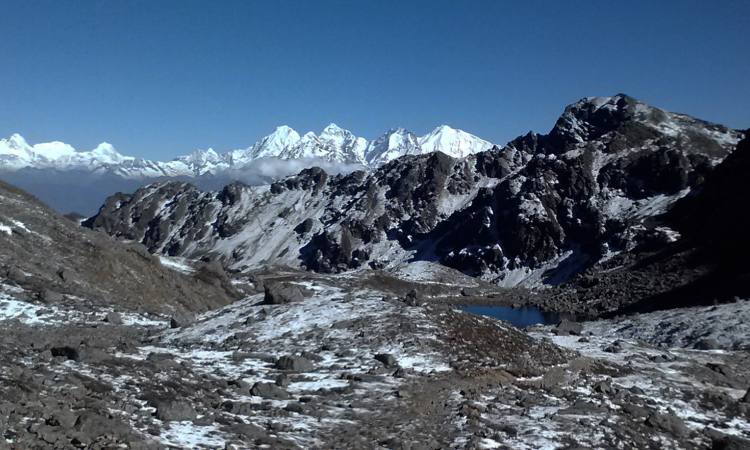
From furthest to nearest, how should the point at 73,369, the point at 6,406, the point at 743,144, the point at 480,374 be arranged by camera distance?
1. the point at 743,144
2. the point at 480,374
3. the point at 73,369
4. the point at 6,406

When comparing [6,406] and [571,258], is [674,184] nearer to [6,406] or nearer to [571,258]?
[571,258]

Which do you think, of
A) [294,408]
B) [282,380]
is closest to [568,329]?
[282,380]

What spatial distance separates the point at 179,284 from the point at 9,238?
56.3ft

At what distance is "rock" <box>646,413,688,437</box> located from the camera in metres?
19.3

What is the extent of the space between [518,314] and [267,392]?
121 metres

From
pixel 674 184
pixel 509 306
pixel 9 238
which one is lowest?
pixel 509 306

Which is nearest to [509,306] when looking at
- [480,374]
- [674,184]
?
[674,184]

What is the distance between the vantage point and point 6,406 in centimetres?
1305

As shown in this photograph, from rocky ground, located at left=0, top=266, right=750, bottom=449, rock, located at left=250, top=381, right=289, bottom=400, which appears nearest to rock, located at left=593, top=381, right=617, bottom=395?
rocky ground, located at left=0, top=266, right=750, bottom=449

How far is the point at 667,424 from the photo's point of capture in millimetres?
19609

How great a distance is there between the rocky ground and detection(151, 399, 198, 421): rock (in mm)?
42

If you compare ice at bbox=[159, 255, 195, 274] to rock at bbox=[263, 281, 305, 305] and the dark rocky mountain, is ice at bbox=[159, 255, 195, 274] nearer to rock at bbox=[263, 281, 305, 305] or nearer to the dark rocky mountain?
the dark rocky mountain

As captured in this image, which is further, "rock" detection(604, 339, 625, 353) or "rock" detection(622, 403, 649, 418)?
"rock" detection(604, 339, 625, 353)

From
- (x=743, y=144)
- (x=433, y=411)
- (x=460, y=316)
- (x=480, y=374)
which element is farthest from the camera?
(x=743, y=144)
